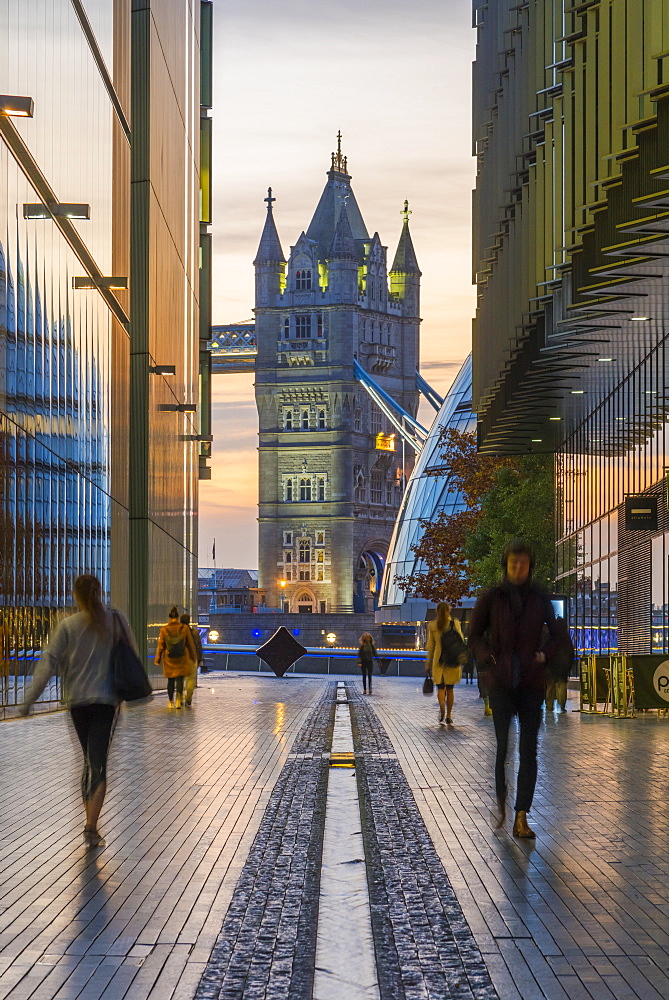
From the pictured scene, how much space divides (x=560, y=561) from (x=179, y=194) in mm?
13576

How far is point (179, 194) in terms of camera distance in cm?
4050

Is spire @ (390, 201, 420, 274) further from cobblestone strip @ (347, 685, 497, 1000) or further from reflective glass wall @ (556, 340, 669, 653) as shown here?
cobblestone strip @ (347, 685, 497, 1000)

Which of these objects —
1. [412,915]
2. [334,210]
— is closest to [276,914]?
[412,915]

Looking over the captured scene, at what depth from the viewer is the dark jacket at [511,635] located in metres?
9.27

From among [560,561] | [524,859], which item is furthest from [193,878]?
[560,561]

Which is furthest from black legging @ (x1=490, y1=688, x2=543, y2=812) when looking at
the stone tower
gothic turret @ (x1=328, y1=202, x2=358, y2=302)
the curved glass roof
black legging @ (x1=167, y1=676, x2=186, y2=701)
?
gothic turret @ (x1=328, y1=202, x2=358, y2=302)

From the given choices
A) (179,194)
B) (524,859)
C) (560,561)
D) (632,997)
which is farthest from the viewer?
(179,194)

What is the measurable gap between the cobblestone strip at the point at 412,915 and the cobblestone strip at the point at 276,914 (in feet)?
0.96

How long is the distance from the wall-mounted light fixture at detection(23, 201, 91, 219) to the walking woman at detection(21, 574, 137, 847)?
1087 centimetres

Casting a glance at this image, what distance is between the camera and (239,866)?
26.8ft

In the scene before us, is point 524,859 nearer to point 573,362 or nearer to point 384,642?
point 573,362

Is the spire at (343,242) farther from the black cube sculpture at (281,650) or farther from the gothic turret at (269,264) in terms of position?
the black cube sculpture at (281,650)

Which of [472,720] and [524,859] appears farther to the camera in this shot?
[472,720]

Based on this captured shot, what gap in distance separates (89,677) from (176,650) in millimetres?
14322
